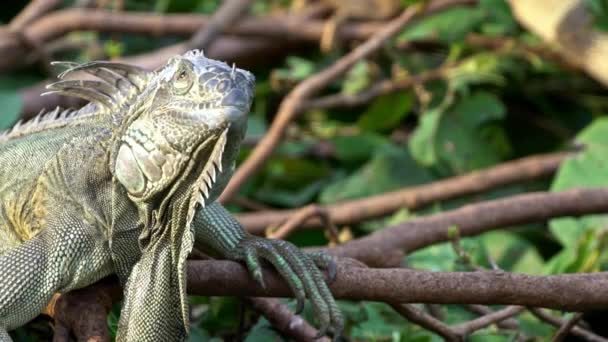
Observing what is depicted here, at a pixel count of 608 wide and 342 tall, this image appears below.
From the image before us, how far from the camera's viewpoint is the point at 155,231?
84.5 inches

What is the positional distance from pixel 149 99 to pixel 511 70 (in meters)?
3.19

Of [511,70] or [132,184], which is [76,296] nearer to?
[132,184]

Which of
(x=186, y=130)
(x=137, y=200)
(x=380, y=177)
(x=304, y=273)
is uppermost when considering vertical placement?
(x=186, y=130)

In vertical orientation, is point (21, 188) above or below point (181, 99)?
below

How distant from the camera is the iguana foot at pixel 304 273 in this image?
2246mm

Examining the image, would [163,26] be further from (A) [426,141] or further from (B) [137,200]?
(B) [137,200]

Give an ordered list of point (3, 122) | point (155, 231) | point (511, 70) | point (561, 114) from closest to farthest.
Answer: point (155, 231) → point (3, 122) → point (511, 70) → point (561, 114)

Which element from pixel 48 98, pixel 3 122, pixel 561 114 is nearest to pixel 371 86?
pixel 561 114

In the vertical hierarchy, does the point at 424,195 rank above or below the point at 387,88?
below

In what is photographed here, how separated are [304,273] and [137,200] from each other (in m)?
0.39

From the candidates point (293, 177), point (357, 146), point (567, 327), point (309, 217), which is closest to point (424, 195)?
point (357, 146)

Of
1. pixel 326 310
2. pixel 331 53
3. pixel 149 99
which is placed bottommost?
pixel 331 53

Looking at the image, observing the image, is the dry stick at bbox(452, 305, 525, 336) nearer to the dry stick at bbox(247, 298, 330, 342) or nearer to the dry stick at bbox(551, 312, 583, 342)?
the dry stick at bbox(551, 312, 583, 342)

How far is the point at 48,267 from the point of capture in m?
2.14
